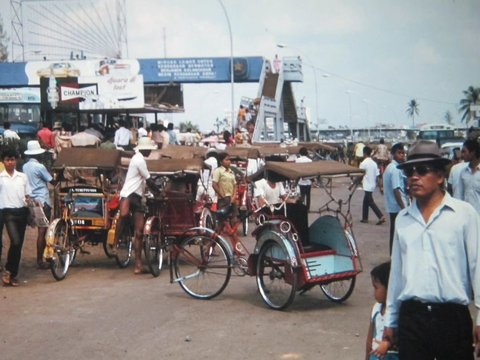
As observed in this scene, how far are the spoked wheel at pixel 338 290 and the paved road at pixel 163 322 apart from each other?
9 centimetres

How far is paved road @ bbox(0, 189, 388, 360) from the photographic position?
22.1 feet

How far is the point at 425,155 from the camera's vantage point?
4059mm

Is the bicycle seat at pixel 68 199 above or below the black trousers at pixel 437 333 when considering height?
above

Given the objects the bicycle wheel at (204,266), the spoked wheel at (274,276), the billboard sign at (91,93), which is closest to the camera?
the spoked wheel at (274,276)

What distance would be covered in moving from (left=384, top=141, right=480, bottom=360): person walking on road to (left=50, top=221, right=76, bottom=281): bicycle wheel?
7407 millimetres

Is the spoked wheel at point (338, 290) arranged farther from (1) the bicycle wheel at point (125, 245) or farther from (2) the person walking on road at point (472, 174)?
(1) the bicycle wheel at point (125, 245)

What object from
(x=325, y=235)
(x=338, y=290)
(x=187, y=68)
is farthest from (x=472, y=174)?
(x=187, y=68)

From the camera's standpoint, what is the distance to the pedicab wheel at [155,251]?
35.1 ft

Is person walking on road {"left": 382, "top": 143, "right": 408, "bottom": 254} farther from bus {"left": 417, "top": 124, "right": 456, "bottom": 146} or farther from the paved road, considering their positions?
bus {"left": 417, "top": 124, "right": 456, "bottom": 146}

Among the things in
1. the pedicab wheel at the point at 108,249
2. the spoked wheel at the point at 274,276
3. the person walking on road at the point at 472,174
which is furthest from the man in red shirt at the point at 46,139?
the person walking on road at the point at 472,174

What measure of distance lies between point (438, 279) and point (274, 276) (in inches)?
196

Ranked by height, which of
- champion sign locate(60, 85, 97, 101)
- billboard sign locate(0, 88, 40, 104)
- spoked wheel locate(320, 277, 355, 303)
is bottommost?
spoked wheel locate(320, 277, 355, 303)

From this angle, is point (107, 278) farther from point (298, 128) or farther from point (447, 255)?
point (298, 128)

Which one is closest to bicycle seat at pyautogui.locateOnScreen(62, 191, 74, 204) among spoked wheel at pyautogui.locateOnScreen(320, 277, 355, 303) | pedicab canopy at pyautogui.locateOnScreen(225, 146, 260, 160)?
spoked wheel at pyautogui.locateOnScreen(320, 277, 355, 303)
